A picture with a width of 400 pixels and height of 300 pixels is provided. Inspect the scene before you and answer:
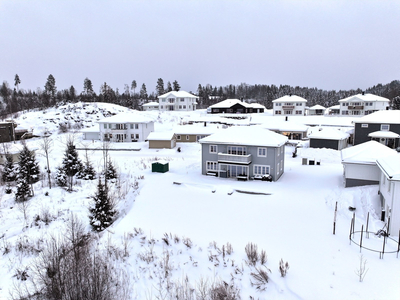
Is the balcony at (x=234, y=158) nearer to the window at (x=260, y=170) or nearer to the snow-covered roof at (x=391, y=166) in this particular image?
the window at (x=260, y=170)

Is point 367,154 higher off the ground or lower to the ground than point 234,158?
higher

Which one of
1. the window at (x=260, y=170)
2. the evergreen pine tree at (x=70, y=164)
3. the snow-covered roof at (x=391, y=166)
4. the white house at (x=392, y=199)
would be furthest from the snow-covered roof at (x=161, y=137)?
the white house at (x=392, y=199)

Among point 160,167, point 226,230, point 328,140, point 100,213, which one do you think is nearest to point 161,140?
point 160,167

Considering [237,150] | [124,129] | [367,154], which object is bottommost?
[237,150]

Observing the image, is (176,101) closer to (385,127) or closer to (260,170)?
(385,127)

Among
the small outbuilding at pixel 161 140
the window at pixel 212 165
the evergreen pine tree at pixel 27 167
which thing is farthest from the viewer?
the small outbuilding at pixel 161 140

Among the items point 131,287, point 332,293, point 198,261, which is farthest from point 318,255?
point 131,287
